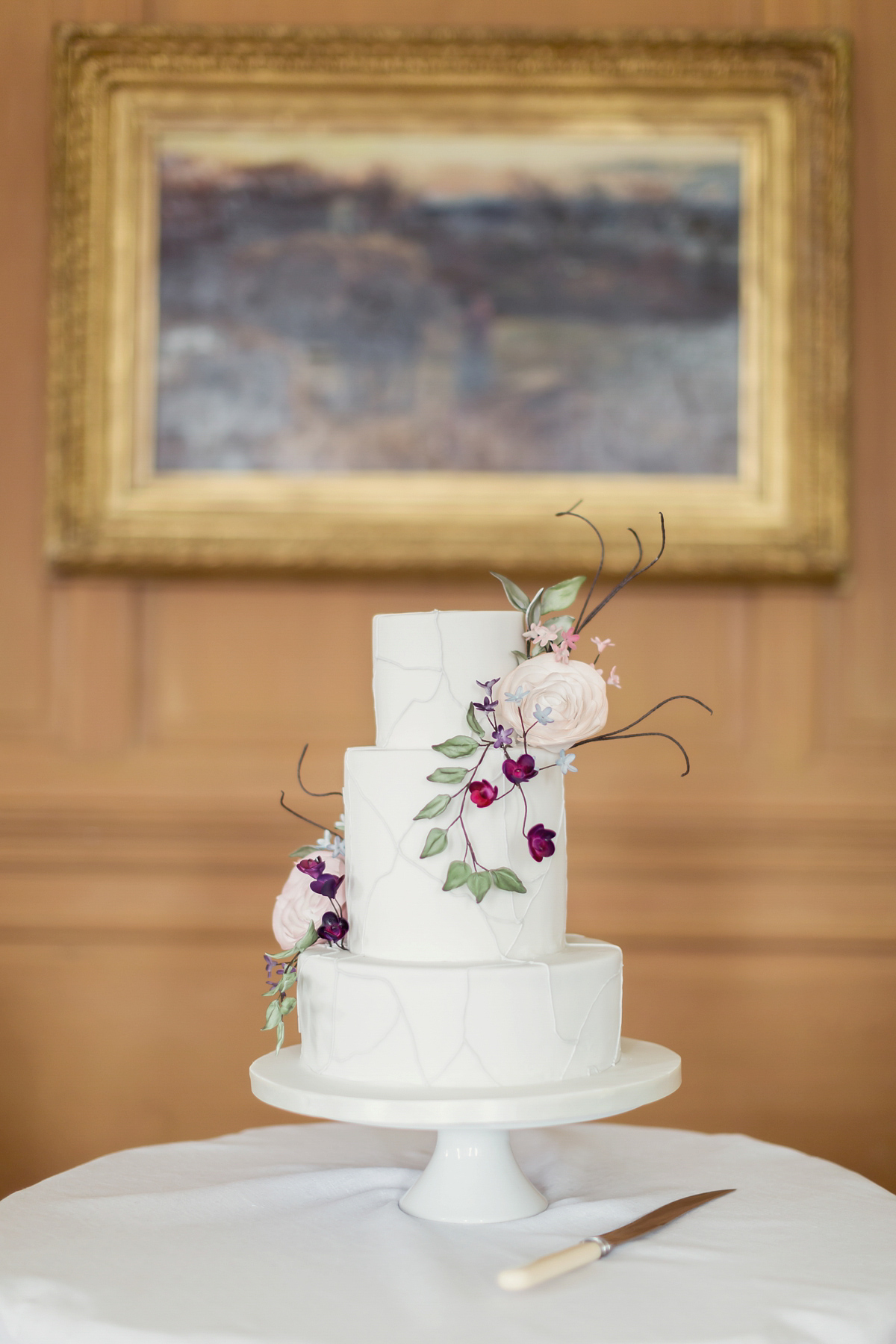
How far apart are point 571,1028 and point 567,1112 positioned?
0.10 m

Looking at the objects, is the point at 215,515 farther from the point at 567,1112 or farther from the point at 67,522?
the point at 567,1112

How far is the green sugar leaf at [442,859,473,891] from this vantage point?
1284 millimetres

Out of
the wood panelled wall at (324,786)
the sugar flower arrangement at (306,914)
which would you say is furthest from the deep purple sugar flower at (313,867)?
the wood panelled wall at (324,786)

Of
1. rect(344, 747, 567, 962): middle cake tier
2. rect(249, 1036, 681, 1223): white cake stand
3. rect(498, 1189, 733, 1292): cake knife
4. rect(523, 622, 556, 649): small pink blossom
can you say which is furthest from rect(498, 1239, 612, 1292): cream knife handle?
rect(523, 622, 556, 649): small pink blossom

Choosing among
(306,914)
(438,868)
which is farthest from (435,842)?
(306,914)

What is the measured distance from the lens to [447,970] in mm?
1248

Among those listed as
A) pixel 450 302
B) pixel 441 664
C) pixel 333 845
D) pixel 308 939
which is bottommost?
pixel 308 939

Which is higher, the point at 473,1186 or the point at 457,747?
the point at 457,747

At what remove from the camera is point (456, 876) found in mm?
1286

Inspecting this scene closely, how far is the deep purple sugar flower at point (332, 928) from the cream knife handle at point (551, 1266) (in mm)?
426

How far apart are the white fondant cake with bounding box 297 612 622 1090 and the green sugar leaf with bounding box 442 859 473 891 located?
0.02 metres

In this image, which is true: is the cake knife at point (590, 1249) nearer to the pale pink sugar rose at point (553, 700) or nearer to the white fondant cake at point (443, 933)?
the white fondant cake at point (443, 933)

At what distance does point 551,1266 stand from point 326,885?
506 millimetres

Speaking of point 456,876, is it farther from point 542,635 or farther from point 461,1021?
point 542,635
